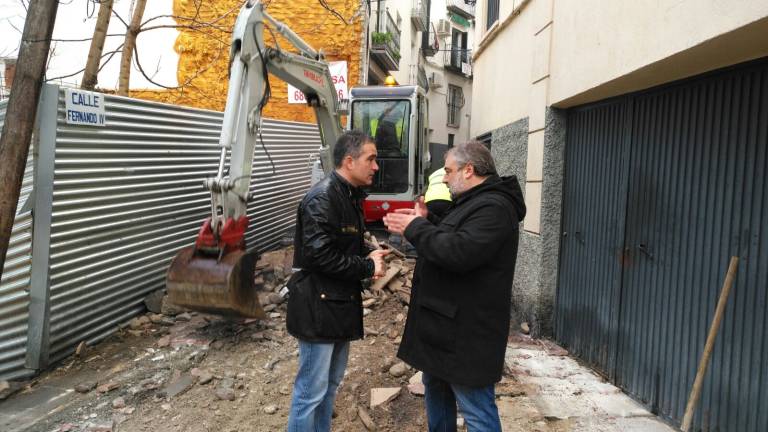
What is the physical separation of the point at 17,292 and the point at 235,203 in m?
2.09

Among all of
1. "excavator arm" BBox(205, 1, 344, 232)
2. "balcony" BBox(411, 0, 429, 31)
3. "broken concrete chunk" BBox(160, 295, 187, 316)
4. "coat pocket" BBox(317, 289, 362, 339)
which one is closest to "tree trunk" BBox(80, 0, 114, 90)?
"broken concrete chunk" BBox(160, 295, 187, 316)

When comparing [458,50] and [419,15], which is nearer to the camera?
[419,15]

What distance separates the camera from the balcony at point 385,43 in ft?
52.1

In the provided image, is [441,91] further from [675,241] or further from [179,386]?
[179,386]

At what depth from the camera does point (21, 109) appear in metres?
3.66

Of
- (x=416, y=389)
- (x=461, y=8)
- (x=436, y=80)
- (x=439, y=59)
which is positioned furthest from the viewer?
(x=461, y=8)

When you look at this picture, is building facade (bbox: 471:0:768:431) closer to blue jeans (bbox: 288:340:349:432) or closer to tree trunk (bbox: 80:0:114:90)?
blue jeans (bbox: 288:340:349:432)

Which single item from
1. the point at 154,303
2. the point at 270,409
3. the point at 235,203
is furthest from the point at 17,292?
the point at 270,409

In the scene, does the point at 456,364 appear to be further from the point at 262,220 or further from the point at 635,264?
the point at 262,220

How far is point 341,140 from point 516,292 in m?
4.00

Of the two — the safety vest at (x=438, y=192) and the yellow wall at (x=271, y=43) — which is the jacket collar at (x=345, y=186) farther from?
the yellow wall at (x=271, y=43)

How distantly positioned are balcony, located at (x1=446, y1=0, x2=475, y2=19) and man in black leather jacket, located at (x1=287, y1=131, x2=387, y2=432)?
30.9 m

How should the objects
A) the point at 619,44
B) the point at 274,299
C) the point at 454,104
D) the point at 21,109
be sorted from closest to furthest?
1. the point at 21,109
2. the point at 619,44
3. the point at 274,299
4. the point at 454,104

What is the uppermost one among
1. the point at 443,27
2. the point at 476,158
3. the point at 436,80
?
the point at 443,27
